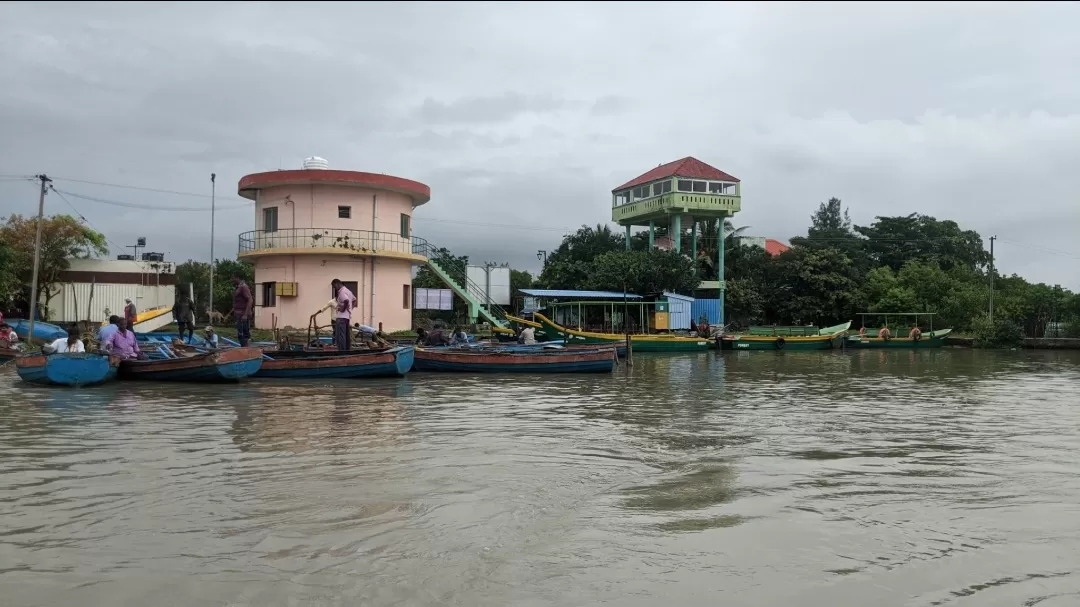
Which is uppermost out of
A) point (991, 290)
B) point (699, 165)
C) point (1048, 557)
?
point (699, 165)

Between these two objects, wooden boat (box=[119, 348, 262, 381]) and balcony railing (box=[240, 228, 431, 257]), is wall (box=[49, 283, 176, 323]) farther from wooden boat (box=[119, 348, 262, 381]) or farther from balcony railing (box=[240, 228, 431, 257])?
wooden boat (box=[119, 348, 262, 381])

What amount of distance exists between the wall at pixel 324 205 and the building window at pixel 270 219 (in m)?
0.11

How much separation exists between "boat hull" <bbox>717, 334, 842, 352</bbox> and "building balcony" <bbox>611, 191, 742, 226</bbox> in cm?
926

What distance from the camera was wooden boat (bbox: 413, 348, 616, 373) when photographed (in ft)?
63.4

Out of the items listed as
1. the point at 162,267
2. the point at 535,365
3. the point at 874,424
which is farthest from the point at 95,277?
the point at 874,424

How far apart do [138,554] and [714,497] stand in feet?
14.4

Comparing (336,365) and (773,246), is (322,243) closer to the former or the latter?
(336,365)

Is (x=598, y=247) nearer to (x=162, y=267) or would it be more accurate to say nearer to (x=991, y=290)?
(x=991, y=290)

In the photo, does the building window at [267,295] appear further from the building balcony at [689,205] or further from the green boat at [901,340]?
the green boat at [901,340]

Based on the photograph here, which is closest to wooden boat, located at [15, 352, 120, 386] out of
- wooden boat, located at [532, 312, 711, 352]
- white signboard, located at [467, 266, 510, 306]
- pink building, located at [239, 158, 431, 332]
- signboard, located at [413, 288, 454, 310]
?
pink building, located at [239, 158, 431, 332]

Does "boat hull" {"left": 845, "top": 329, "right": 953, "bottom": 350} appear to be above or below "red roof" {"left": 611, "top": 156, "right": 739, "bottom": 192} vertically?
below

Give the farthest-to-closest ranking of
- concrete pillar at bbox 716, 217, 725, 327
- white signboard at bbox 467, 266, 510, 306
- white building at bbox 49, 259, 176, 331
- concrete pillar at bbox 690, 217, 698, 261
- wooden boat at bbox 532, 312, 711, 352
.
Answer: concrete pillar at bbox 690, 217, 698, 261 → white signboard at bbox 467, 266, 510, 306 → concrete pillar at bbox 716, 217, 725, 327 → white building at bbox 49, 259, 176, 331 → wooden boat at bbox 532, 312, 711, 352

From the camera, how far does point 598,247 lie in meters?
44.7

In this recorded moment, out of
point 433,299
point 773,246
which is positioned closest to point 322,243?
point 433,299
